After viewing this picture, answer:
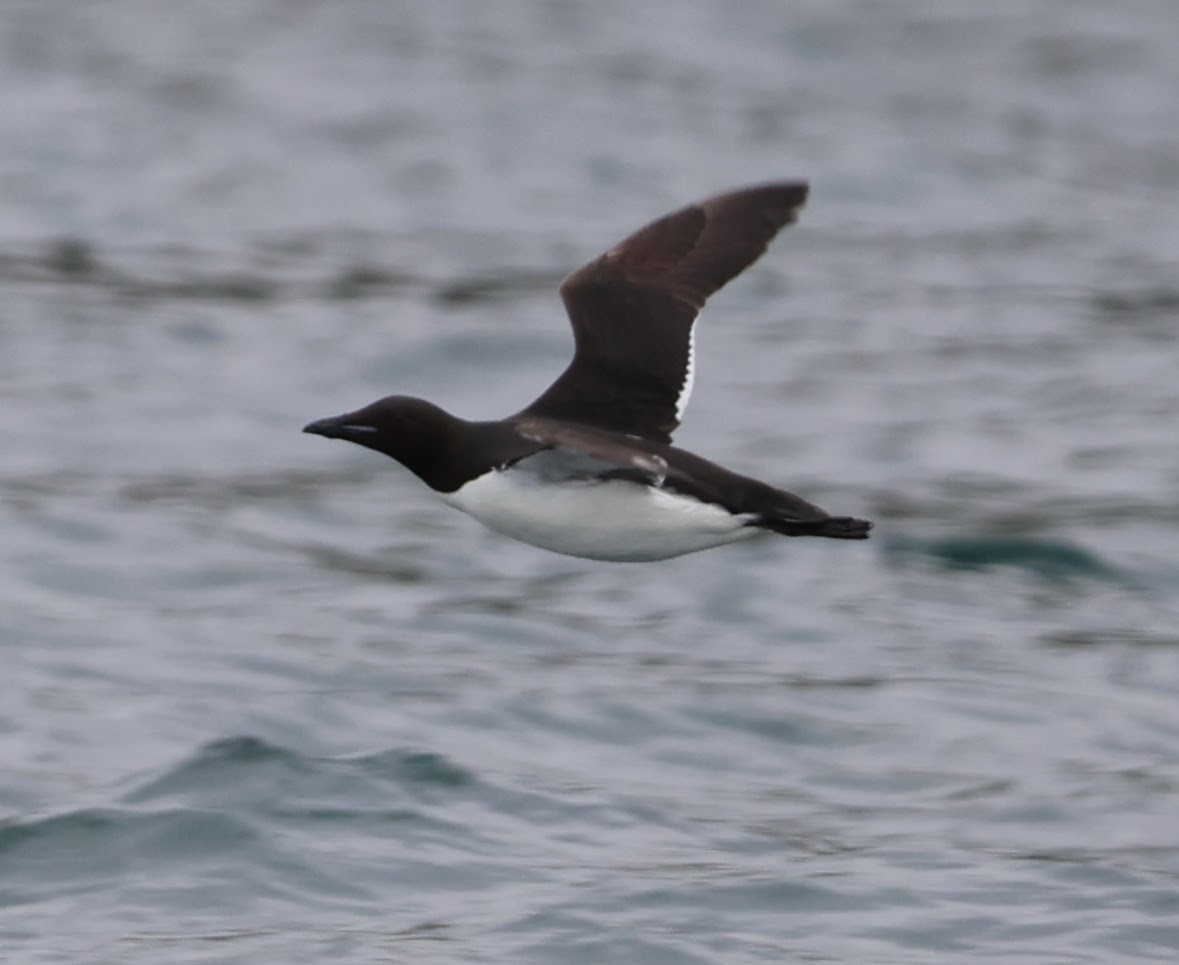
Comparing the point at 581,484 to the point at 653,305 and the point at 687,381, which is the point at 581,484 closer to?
the point at 687,381

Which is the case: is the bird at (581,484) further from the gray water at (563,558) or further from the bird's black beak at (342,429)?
the gray water at (563,558)

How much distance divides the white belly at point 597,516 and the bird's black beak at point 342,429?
312 mm

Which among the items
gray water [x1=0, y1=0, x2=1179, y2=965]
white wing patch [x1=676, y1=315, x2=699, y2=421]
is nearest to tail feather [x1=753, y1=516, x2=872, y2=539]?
gray water [x1=0, y1=0, x2=1179, y2=965]

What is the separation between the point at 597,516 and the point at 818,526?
1.91 feet

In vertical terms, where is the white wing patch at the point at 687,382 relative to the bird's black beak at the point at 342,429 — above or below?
above

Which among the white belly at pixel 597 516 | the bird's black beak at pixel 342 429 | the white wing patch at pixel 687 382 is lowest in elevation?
the white belly at pixel 597 516

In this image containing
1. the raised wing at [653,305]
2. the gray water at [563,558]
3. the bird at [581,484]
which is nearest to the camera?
the bird at [581,484]

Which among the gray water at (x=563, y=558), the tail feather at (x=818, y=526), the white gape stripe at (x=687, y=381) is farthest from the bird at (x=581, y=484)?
the gray water at (x=563, y=558)

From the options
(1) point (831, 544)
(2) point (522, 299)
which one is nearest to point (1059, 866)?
(1) point (831, 544)

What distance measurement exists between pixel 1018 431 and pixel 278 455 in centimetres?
334

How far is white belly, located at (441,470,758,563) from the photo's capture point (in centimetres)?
775

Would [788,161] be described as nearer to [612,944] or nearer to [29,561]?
[29,561]

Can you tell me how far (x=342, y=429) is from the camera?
25.3 feet

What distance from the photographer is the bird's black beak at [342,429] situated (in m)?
7.68
